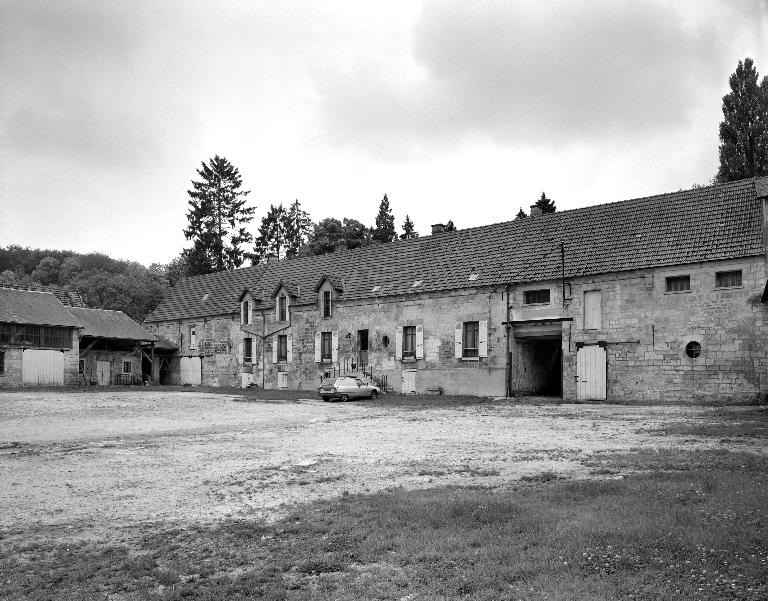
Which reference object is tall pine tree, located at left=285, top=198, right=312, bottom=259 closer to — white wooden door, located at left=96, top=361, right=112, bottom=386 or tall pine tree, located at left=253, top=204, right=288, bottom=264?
tall pine tree, located at left=253, top=204, right=288, bottom=264

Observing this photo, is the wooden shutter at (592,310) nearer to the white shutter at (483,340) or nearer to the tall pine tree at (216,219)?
the white shutter at (483,340)

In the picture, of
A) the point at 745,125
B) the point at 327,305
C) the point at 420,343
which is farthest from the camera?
the point at 745,125

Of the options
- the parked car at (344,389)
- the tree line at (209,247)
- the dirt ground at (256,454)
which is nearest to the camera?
the dirt ground at (256,454)

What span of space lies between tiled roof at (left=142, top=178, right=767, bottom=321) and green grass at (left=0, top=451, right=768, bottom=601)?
21366 mm

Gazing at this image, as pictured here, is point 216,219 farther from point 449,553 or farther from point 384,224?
Result: point 449,553

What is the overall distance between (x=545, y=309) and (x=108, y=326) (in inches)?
1249

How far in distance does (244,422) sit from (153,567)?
585 inches

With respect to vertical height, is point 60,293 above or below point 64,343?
above

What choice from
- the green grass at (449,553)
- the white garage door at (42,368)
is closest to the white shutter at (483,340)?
the green grass at (449,553)

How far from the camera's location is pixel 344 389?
33.1 m

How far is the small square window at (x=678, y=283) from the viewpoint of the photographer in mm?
28062

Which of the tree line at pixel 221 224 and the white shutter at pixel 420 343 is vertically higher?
the tree line at pixel 221 224

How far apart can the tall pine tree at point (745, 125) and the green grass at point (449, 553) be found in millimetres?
39879

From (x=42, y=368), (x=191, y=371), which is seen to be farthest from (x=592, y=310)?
(x=42, y=368)
